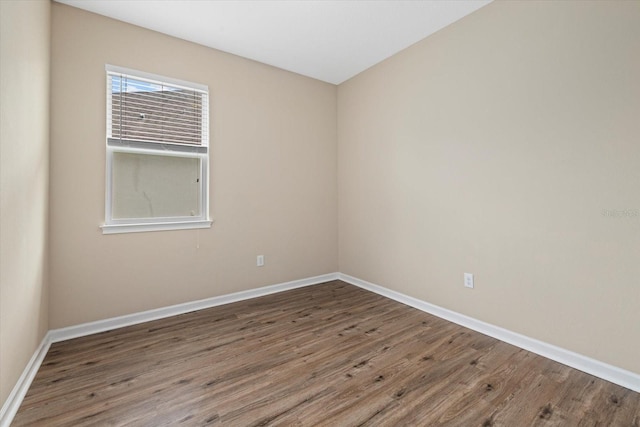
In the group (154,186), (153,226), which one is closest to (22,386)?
(153,226)

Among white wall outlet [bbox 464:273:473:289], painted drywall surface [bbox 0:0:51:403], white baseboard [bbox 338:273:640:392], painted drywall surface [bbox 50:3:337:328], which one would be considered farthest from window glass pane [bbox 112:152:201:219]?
white wall outlet [bbox 464:273:473:289]

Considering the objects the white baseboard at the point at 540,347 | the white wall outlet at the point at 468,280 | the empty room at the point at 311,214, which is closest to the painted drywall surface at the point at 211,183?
the empty room at the point at 311,214

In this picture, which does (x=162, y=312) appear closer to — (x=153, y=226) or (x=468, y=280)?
(x=153, y=226)

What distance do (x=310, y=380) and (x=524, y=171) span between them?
7.01 ft

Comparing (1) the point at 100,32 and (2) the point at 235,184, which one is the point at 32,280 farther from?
(1) the point at 100,32

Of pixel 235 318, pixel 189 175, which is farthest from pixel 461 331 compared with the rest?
pixel 189 175

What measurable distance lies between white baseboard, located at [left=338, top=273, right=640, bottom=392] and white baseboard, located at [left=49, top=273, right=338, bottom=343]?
53.7 inches

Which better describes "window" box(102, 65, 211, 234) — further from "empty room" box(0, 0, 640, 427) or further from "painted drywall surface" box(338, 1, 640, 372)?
"painted drywall surface" box(338, 1, 640, 372)

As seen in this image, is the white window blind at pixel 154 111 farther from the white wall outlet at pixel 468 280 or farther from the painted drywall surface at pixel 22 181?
the white wall outlet at pixel 468 280

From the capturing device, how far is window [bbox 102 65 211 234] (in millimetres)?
2518

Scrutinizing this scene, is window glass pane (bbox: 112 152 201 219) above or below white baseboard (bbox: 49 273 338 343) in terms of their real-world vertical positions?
above

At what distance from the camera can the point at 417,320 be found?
2631mm

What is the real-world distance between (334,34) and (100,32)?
2042 millimetres

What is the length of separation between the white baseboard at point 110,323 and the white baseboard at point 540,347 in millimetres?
1368
